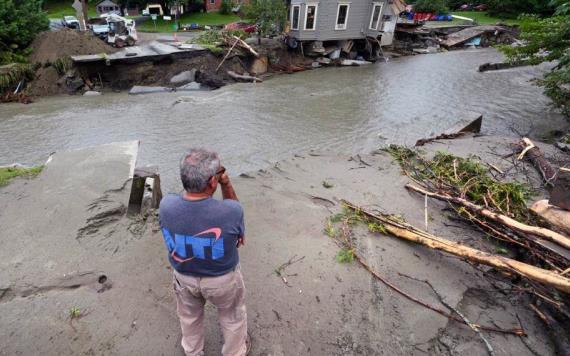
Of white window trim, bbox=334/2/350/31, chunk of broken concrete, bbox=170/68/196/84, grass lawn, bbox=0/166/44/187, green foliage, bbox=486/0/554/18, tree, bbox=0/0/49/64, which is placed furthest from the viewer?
green foliage, bbox=486/0/554/18

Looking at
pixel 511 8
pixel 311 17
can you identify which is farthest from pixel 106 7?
pixel 511 8

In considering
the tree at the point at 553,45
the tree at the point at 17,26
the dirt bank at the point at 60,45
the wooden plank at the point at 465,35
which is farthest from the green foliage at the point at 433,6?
the tree at the point at 17,26

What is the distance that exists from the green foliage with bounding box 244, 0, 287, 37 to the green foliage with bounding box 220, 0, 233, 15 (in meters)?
16.6

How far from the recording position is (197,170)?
213cm

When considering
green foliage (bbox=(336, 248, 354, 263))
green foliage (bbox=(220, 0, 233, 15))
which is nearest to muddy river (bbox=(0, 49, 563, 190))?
green foliage (bbox=(336, 248, 354, 263))

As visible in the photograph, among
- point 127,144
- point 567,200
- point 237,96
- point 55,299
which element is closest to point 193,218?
point 55,299

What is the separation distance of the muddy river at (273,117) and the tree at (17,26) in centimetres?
376

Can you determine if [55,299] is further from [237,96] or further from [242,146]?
[237,96]

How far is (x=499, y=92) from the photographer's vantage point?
611 inches

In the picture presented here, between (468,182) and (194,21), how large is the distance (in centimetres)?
3392

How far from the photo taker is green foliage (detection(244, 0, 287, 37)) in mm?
19938

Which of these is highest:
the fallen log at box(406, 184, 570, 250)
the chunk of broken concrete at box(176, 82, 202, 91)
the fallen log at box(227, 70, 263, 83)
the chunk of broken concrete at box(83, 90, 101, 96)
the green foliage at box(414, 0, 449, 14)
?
the green foliage at box(414, 0, 449, 14)

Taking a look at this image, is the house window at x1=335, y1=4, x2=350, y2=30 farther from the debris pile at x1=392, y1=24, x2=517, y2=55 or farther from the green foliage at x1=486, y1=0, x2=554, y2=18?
the green foliage at x1=486, y1=0, x2=554, y2=18

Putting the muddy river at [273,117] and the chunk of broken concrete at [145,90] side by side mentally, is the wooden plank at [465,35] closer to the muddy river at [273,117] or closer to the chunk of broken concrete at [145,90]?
the muddy river at [273,117]
